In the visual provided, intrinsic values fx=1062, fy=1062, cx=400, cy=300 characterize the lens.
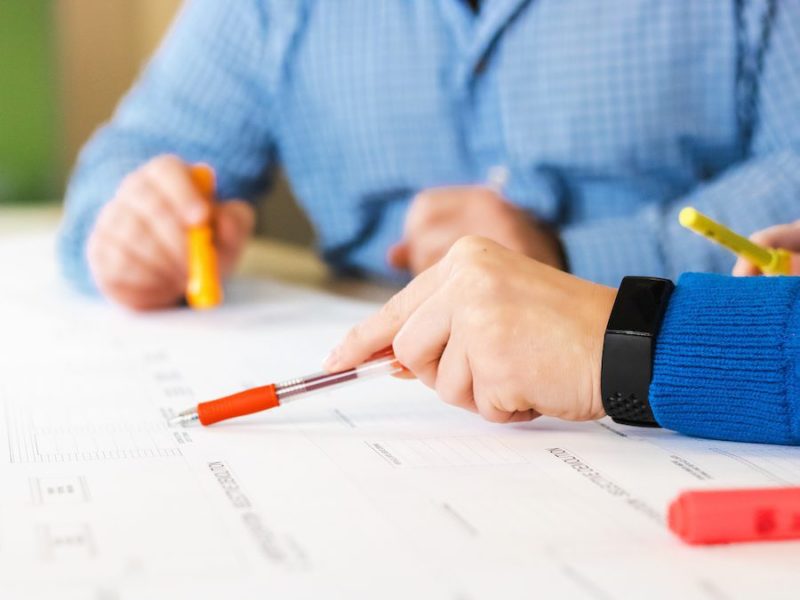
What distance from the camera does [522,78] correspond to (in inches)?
38.1

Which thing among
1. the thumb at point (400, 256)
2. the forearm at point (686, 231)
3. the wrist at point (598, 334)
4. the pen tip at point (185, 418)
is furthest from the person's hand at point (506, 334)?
the thumb at point (400, 256)

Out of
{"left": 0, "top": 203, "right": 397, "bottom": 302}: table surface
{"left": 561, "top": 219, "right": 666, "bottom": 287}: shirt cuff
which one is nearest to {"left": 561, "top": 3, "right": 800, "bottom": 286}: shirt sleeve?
{"left": 561, "top": 219, "right": 666, "bottom": 287}: shirt cuff

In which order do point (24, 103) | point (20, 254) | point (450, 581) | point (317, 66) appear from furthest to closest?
point (24, 103), point (20, 254), point (317, 66), point (450, 581)

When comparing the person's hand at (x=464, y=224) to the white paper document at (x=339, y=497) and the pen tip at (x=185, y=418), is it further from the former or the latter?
the pen tip at (x=185, y=418)

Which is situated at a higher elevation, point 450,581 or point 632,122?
point 632,122

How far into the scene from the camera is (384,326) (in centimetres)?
59

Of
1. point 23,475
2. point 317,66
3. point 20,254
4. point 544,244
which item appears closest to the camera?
point 23,475

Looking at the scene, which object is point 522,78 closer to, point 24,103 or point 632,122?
point 632,122

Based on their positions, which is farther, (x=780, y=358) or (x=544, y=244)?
(x=544, y=244)

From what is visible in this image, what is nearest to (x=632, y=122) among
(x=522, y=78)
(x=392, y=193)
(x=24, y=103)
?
(x=522, y=78)

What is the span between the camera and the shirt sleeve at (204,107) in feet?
3.58

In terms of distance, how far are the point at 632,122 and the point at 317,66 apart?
32 cm

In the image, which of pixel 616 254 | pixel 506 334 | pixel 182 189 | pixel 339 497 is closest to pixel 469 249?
pixel 506 334

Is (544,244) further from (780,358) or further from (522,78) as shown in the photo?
(780,358)
